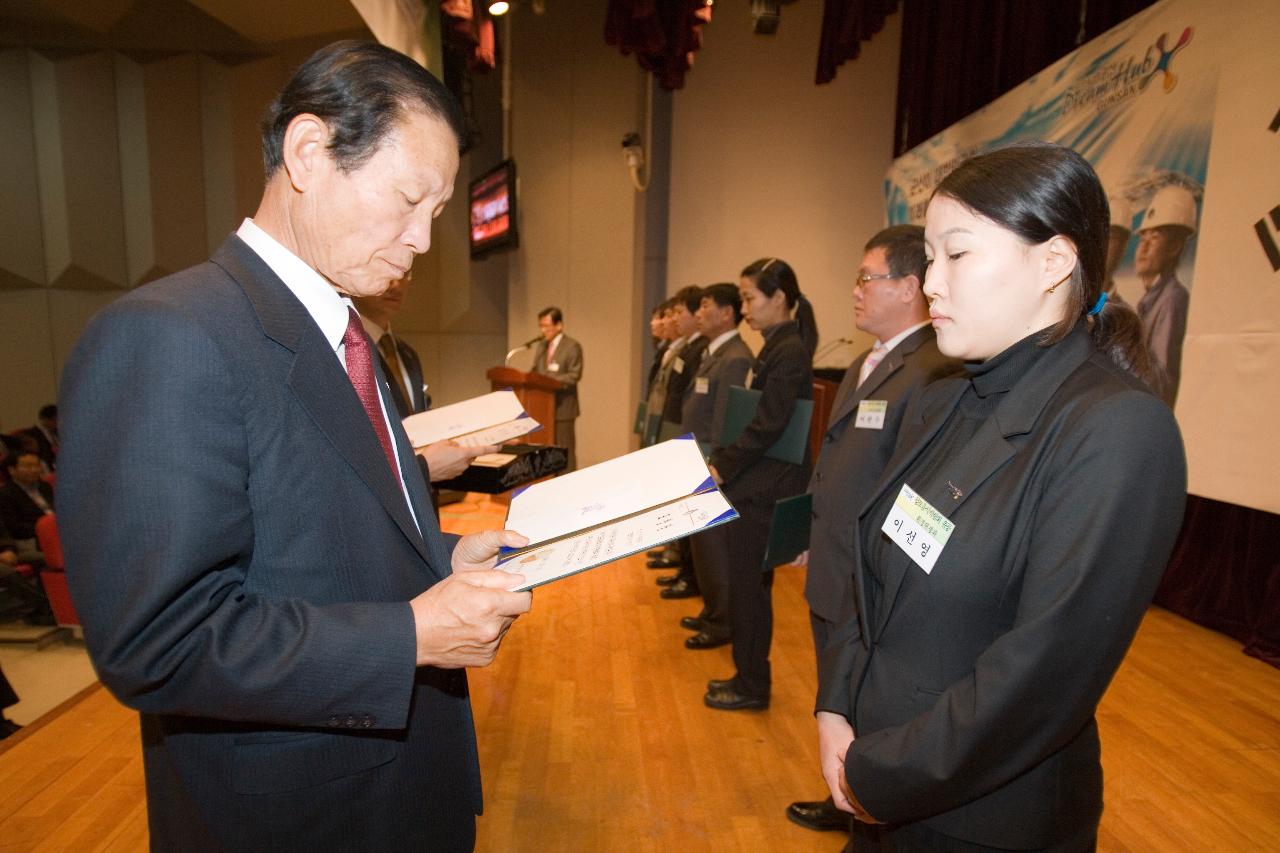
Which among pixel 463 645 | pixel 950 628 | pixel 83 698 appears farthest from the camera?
pixel 83 698

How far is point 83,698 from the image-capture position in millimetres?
2770

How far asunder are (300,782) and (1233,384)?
125 inches

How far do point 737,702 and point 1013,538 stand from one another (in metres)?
2.07

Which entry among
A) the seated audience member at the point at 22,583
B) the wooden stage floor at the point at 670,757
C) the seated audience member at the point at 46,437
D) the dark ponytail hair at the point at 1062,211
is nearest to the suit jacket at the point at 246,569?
the dark ponytail hair at the point at 1062,211

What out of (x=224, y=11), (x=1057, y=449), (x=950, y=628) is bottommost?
(x=950, y=628)

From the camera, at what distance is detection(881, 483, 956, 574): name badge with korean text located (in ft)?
3.00

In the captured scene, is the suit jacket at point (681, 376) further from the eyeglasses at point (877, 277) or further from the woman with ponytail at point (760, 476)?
the eyeglasses at point (877, 277)

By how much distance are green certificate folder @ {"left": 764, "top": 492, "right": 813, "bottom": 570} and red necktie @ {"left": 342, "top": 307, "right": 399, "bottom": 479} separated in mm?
1283

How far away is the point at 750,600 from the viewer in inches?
103

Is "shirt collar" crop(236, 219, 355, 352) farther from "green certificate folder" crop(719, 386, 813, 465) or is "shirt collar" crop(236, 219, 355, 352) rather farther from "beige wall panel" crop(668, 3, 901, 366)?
"beige wall panel" crop(668, 3, 901, 366)

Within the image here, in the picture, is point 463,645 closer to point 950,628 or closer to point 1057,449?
point 950,628

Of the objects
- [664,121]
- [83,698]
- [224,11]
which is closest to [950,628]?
[83,698]

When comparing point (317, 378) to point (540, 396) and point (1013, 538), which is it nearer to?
point (1013, 538)

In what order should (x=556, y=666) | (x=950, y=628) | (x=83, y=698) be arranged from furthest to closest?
(x=556, y=666) → (x=83, y=698) → (x=950, y=628)
